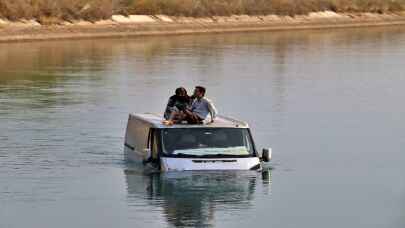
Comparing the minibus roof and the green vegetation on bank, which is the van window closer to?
the minibus roof

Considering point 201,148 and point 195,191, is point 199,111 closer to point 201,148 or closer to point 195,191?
point 201,148

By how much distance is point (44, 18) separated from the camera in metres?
69.4

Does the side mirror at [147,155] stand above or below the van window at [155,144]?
below

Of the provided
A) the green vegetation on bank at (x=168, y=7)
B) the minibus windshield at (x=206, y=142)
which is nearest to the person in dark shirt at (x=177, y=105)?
the minibus windshield at (x=206, y=142)

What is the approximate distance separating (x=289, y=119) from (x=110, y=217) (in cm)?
1364

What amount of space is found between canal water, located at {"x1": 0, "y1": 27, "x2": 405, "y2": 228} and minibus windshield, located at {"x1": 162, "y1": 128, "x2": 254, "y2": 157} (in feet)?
1.37

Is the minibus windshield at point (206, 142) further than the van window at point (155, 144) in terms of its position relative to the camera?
No

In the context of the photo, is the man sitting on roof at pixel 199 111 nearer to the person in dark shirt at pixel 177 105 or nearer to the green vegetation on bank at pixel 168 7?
the person in dark shirt at pixel 177 105

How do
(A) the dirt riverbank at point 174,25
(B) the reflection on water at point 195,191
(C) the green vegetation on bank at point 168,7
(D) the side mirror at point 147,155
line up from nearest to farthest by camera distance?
(B) the reflection on water at point 195,191, (D) the side mirror at point 147,155, (A) the dirt riverbank at point 174,25, (C) the green vegetation on bank at point 168,7

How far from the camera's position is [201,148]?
22.2 metres

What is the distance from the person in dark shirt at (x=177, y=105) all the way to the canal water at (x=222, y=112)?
3.75ft

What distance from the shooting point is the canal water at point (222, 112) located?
65.1ft

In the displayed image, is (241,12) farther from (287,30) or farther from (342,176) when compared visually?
(342,176)

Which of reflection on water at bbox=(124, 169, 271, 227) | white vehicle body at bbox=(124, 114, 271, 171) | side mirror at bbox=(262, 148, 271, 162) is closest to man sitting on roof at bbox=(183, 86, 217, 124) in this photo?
white vehicle body at bbox=(124, 114, 271, 171)
